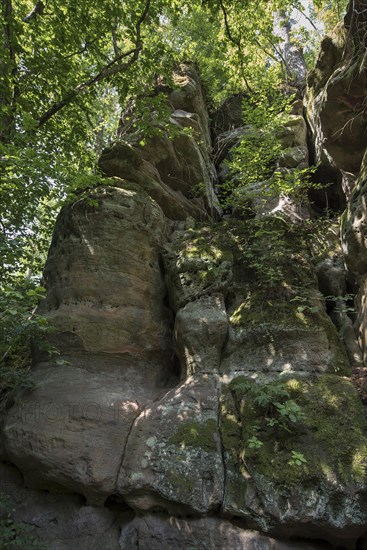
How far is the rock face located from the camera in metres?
4.38

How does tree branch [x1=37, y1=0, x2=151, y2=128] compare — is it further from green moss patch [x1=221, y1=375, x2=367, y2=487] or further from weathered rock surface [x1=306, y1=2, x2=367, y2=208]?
green moss patch [x1=221, y1=375, x2=367, y2=487]

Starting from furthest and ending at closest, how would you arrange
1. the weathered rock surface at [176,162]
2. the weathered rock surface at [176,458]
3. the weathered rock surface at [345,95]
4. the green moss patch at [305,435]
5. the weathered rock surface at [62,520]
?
the weathered rock surface at [176,162] < the weathered rock surface at [345,95] < the weathered rock surface at [62,520] < the weathered rock surface at [176,458] < the green moss patch at [305,435]

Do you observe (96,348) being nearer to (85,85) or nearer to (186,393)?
(186,393)

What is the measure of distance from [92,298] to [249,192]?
5.58 metres

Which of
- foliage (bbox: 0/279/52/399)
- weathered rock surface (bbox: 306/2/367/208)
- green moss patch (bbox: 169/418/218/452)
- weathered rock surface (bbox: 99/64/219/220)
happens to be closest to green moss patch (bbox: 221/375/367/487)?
green moss patch (bbox: 169/418/218/452)

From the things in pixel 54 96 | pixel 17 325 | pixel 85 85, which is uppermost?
pixel 54 96

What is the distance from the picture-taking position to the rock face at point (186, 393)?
14.4 ft

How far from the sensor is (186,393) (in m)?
5.85

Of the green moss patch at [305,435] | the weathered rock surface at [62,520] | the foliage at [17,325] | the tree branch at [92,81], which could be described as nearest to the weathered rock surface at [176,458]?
the green moss patch at [305,435]

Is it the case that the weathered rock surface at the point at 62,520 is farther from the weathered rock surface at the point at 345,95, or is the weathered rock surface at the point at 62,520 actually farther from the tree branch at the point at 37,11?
the tree branch at the point at 37,11

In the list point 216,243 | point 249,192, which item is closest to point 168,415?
point 216,243

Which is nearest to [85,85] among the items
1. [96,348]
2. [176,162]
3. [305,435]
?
[176,162]

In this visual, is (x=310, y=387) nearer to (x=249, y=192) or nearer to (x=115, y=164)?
(x=249, y=192)

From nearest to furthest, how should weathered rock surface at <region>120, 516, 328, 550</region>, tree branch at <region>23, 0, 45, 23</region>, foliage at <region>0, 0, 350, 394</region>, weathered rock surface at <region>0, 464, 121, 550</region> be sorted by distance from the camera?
1. weathered rock surface at <region>120, 516, 328, 550</region>
2. weathered rock surface at <region>0, 464, 121, 550</region>
3. foliage at <region>0, 0, 350, 394</region>
4. tree branch at <region>23, 0, 45, 23</region>
